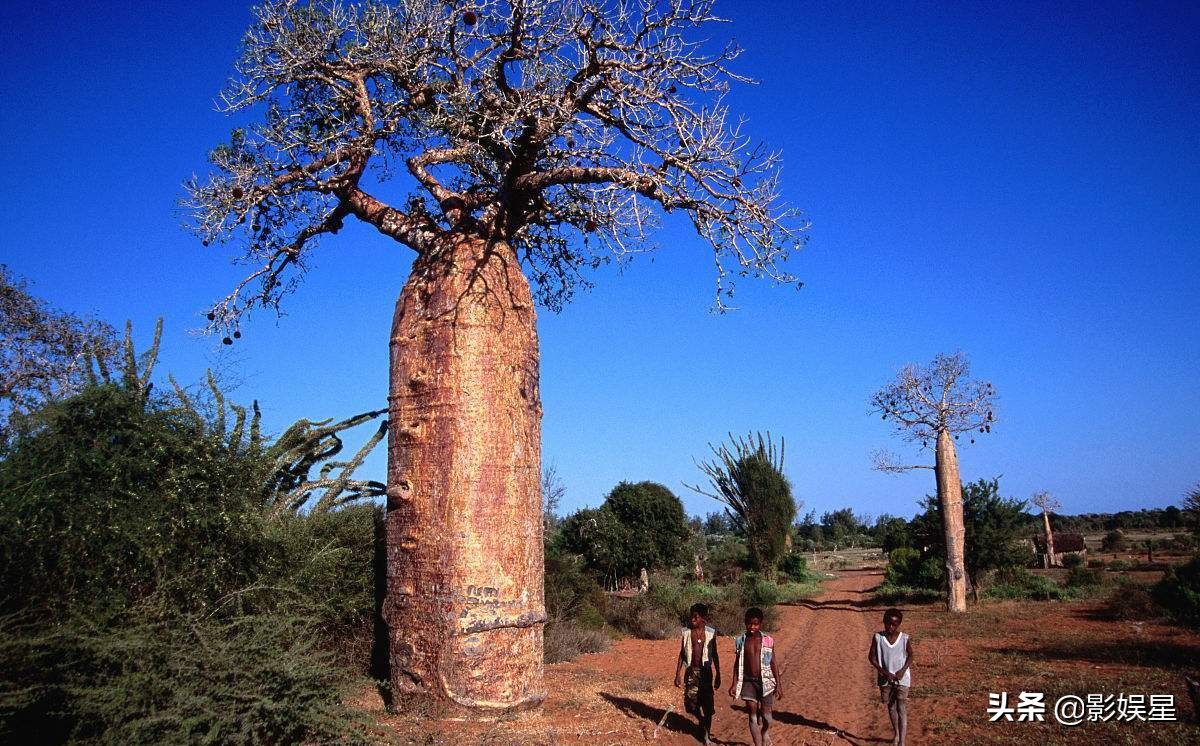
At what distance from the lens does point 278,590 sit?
17.8 ft

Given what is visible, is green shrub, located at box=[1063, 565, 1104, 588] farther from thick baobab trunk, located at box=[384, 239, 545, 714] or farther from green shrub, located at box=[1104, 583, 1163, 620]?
thick baobab trunk, located at box=[384, 239, 545, 714]

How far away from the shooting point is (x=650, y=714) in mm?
6578

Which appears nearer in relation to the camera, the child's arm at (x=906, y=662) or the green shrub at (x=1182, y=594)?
the child's arm at (x=906, y=662)

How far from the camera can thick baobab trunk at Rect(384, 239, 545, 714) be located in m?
5.06

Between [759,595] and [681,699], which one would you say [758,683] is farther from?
[759,595]

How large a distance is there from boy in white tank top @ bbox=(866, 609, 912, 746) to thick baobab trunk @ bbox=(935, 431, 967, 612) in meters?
9.80

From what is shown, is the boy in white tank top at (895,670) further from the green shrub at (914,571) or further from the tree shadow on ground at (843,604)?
the green shrub at (914,571)

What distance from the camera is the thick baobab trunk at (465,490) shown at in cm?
506

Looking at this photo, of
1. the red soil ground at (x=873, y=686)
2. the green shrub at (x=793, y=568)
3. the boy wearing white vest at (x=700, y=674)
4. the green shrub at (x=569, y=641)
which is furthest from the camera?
the green shrub at (x=793, y=568)

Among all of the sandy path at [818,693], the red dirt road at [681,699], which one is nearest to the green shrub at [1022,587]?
the sandy path at [818,693]

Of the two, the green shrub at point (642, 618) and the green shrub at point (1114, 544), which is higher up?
the green shrub at point (642, 618)

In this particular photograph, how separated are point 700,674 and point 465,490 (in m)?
2.57

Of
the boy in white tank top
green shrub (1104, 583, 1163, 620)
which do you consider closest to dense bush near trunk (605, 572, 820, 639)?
green shrub (1104, 583, 1163, 620)

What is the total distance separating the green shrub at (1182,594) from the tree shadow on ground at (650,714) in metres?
8.66
